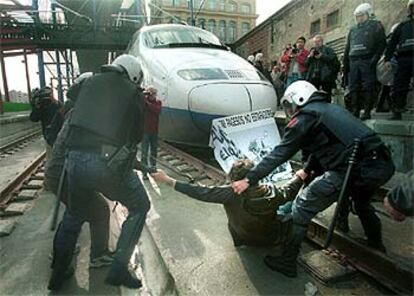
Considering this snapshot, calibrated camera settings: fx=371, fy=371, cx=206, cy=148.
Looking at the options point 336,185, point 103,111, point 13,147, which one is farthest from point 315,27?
point 103,111

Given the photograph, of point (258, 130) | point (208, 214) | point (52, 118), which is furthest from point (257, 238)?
point (52, 118)

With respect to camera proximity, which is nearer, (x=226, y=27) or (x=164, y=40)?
(x=164, y=40)

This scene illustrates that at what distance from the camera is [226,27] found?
207ft

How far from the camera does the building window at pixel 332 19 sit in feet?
46.0

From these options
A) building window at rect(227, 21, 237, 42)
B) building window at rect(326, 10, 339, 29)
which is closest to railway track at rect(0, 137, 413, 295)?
building window at rect(326, 10, 339, 29)

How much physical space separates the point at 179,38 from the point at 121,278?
6372 millimetres

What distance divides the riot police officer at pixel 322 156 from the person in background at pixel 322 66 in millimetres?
4277

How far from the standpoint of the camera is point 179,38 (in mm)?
8344

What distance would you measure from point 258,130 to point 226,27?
60772 mm

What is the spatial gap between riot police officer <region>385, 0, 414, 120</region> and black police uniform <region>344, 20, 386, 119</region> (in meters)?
0.23

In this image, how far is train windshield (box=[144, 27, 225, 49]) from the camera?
318 inches

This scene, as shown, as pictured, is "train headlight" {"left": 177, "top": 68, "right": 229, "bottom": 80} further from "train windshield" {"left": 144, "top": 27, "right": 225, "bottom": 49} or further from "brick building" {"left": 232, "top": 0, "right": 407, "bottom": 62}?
"brick building" {"left": 232, "top": 0, "right": 407, "bottom": 62}

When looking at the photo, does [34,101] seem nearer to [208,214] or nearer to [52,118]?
[52,118]

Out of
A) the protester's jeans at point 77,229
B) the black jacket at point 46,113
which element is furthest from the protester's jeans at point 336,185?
the black jacket at point 46,113
